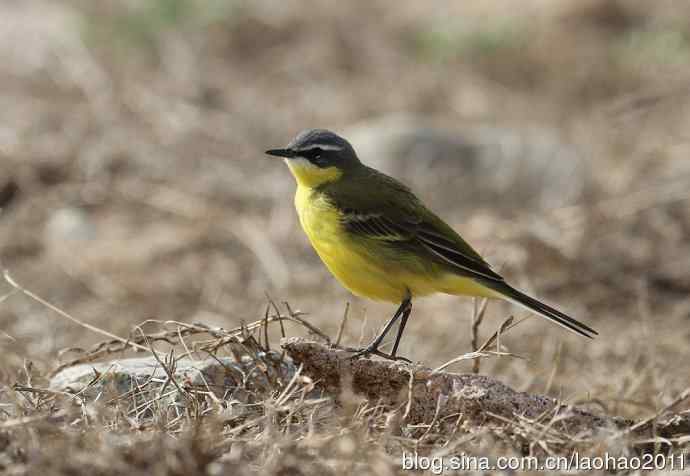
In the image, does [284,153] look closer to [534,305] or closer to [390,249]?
[390,249]

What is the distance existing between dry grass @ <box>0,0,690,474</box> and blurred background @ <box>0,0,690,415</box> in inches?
1.2

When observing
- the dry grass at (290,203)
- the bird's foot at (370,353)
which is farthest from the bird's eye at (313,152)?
the bird's foot at (370,353)

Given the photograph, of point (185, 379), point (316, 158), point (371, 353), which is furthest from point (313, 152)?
point (185, 379)

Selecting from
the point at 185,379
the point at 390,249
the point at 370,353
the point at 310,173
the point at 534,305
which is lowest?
the point at 185,379

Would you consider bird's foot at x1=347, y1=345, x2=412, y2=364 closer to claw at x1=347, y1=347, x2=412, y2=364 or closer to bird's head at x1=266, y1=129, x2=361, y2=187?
claw at x1=347, y1=347, x2=412, y2=364

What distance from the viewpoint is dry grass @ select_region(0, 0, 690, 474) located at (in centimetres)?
409

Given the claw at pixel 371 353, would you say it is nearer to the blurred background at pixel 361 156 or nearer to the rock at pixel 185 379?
the rock at pixel 185 379

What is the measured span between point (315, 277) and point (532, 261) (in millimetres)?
1828

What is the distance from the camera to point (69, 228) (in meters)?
9.73

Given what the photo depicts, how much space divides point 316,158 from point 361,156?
4.32 meters

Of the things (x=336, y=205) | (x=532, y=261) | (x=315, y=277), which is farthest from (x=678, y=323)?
(x=336, y=205)

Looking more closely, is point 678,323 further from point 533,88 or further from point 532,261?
point 533,88

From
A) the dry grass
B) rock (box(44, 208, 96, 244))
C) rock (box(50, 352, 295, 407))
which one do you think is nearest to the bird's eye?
the dry grass

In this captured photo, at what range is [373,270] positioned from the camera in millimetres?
5684
